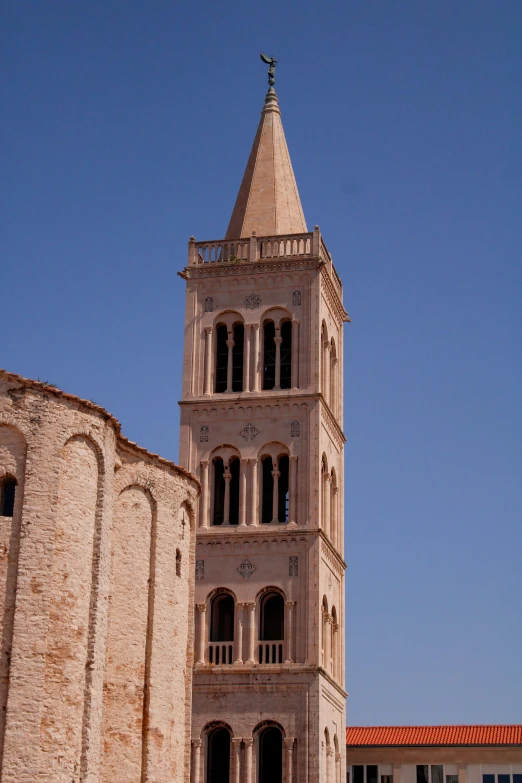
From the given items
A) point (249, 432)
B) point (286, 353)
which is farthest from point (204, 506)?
point (286, 353)

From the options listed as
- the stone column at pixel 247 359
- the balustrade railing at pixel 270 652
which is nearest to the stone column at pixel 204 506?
the stone column at pixel 247 359

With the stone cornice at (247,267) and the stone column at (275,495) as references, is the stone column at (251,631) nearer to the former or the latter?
the stone column at (275,495)

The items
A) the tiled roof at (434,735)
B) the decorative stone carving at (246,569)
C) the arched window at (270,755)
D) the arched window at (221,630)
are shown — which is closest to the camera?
the arched window at (270,755)

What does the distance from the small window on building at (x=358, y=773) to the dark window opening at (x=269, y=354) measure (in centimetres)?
1659

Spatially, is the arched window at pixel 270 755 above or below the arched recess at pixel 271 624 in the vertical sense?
below

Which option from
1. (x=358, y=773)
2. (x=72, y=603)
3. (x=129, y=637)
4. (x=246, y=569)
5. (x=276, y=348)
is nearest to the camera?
(x=72, y=603)

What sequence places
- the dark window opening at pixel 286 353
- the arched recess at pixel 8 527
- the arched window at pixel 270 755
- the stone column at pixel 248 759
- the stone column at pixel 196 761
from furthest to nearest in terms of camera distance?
the dark window opening at pixel 286 353, the arched window at pixel 270 755, the stone column at pixel 196 761, the stone column at pixel 248 759, the arched recess at pixel 8 527

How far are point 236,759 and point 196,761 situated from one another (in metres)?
1.32

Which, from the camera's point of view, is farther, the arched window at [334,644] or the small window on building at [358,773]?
the small window on building at [358,773]

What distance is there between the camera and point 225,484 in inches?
1923

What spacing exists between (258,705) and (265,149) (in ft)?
69.2

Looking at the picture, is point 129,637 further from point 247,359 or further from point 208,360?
point 208,360

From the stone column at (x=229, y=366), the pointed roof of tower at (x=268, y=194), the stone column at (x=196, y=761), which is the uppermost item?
the pointed roof of tower at (x=268, y=194)

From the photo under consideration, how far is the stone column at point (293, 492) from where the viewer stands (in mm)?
48000
